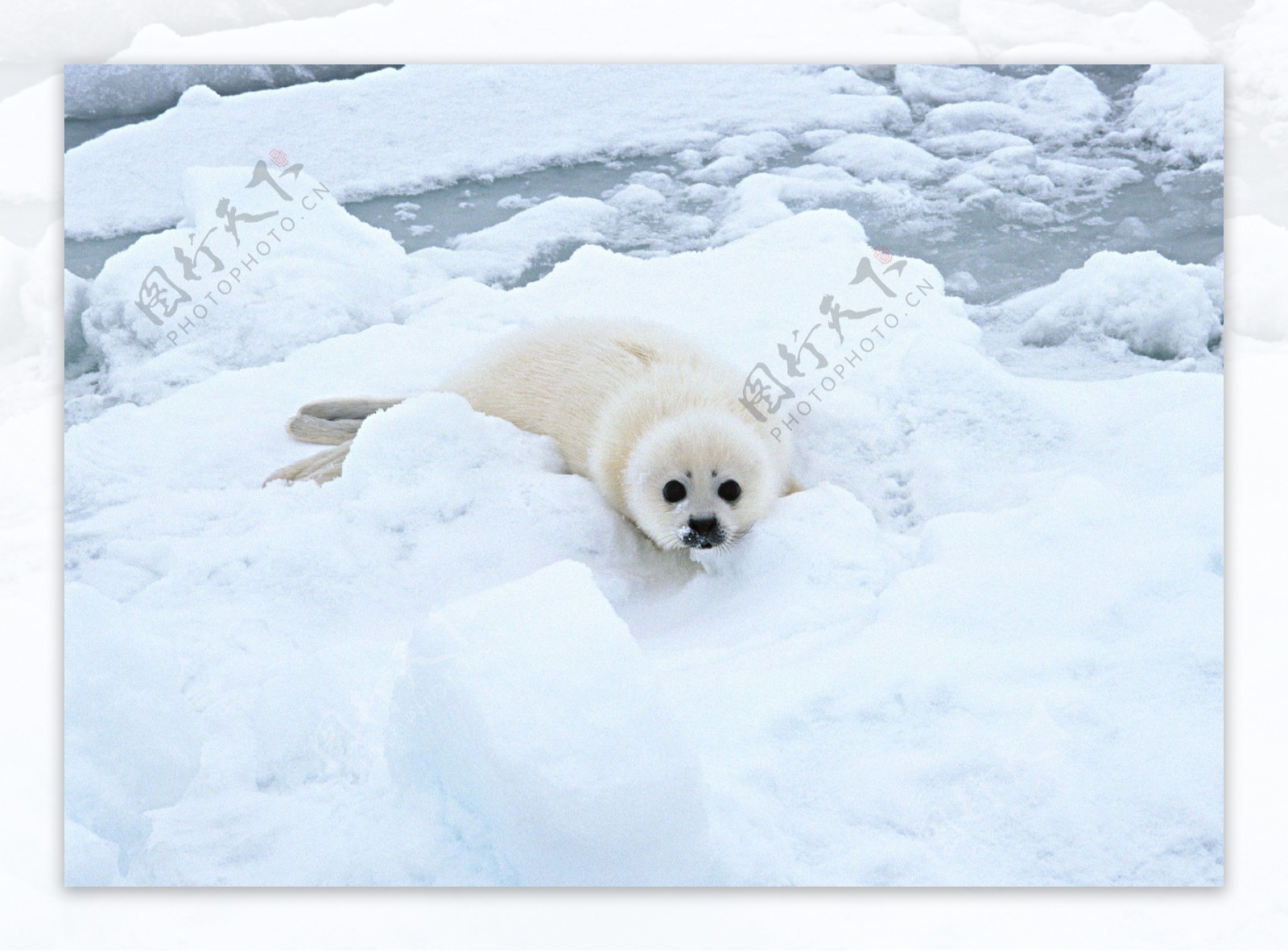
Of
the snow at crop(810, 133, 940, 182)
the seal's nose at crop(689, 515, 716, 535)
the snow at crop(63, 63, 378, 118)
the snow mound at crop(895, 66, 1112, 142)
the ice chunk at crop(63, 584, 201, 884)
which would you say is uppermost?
the snow at crop(63, 63, 378, 118)

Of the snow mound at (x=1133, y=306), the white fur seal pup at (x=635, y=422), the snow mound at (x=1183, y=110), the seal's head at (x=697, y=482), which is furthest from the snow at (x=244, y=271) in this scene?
the snow mound at (x=1183, y=110)

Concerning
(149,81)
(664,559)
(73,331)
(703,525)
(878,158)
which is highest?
(149,81)

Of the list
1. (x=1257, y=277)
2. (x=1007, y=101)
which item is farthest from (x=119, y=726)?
(x=1257, y=277)

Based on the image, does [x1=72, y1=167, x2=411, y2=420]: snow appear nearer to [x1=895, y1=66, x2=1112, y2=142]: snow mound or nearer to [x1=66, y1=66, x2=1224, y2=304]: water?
[x1=66, y1=66, x2=1224, y2=304]: water

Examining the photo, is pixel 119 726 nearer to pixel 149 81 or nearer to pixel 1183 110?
pixel 149 81

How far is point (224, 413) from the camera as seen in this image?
331 cm

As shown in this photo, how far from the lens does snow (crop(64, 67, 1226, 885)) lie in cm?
260

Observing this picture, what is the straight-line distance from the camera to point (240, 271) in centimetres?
329

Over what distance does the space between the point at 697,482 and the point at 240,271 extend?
4.32 ft

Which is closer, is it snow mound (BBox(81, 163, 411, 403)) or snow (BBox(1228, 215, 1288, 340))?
snow (BBox(1228, 215, 1288, 340))

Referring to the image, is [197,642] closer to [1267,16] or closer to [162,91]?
[162,91]

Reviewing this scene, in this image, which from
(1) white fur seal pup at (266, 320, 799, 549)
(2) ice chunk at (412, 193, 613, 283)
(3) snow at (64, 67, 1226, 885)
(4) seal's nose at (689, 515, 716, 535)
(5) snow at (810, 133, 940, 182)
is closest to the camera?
(3) snow at (64, 67, 1226, 885)

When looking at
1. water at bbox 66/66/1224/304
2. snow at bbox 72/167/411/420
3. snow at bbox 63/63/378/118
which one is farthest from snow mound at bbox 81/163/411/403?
snow at bbox 63/63/378/118

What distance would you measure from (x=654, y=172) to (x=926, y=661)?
1472 millimetres
